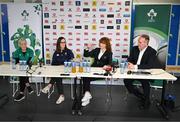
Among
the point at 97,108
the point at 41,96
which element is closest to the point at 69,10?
the point at 41,96

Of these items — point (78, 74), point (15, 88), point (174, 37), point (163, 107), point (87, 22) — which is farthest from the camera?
point (174, 37)

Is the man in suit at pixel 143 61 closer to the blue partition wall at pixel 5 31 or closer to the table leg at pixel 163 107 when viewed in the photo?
the table leg at pixel 163 107

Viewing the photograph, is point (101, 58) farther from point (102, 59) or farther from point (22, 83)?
point (22, 83)

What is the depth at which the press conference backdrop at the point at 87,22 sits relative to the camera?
4938 mm

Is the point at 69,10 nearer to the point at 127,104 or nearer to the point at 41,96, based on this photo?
the point at 41,96

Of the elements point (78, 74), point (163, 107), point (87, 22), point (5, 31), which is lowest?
point (163, 107)

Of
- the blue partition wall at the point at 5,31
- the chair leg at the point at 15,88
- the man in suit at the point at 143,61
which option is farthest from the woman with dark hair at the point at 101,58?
the blue partition wall at the point at 5,31

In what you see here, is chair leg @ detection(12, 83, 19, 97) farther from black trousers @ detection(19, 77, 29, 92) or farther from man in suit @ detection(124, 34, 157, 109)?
man in suit @ detection(124, 34, 157, 109)

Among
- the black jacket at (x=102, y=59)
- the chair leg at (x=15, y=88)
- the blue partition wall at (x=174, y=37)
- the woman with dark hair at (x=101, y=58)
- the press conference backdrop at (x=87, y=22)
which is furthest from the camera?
the blue partition wall at (x=174, y=37)

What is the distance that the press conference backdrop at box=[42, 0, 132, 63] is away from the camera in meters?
4.94

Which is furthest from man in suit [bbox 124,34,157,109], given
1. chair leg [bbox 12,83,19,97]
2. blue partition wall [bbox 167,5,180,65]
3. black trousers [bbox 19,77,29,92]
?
chair leg [bbox 12,83,19,97]

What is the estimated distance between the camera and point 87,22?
16.5 feet

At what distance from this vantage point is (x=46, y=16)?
5051 mm

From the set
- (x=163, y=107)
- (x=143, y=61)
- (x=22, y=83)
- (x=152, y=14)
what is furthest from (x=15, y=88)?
(x=152, y=14)
